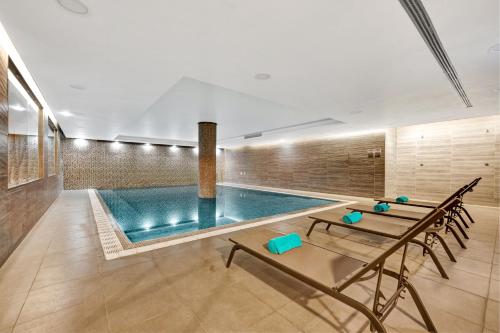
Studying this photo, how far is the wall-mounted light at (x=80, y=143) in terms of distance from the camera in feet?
38.5

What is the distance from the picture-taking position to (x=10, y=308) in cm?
178

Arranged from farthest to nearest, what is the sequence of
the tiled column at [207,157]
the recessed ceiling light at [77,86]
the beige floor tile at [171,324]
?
the tiled column at [207,157] → the recessed ceiling light at [77,86] → the beige floor tile at [171,324]

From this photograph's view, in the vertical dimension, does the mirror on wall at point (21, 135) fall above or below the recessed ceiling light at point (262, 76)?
below

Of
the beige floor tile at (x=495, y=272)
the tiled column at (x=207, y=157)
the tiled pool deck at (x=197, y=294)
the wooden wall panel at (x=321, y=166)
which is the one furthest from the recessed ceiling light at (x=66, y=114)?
the wooden wall panel at (x=321, y=166)

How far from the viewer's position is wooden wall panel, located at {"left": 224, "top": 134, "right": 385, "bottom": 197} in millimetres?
8938

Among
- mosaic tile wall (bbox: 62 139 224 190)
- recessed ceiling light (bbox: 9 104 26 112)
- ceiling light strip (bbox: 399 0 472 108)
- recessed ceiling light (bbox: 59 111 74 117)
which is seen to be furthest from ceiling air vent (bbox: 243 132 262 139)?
recessed ceiling light (bbox: 9 104 26 112)

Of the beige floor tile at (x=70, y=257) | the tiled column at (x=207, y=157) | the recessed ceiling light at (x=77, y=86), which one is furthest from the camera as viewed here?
the tiled column at (x=207, y=157)

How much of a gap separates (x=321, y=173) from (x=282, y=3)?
938 cm

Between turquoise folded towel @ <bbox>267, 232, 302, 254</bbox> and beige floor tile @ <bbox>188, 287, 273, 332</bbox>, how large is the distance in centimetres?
47

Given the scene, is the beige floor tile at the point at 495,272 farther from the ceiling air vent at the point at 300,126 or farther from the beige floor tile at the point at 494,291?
the ceiling air vent at the point at 300,126

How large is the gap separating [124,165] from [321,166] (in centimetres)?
1136

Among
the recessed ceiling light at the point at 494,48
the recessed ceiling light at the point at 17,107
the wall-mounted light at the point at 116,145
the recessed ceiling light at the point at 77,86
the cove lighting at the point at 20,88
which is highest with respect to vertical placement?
the recessed ceiling light at the point at 494,48

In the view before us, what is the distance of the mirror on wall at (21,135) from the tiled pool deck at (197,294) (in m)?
1.19

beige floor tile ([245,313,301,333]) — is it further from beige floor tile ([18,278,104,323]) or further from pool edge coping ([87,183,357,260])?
pool edge coping ([87,183,357,260])
